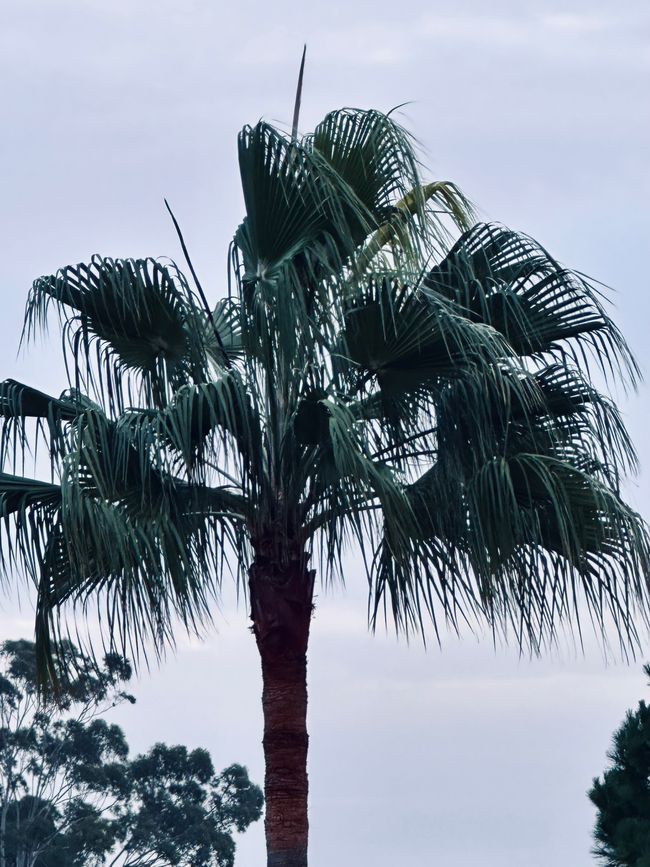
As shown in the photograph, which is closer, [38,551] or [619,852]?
[38,551]

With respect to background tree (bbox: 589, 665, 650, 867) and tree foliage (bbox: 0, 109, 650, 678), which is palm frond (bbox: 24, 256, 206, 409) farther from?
background tree (bbox: 589, 665, 650, 867)

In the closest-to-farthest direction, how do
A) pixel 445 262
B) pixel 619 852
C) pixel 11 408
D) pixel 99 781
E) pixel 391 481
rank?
1. pixel 391 481
2. pixel 11 408
3. pixel 445 262
4. pixel 619 852
5. pixel 99 781

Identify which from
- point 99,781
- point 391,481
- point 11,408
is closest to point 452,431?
point 391,481

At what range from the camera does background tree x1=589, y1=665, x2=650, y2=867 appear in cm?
1170

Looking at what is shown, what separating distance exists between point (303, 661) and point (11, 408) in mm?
2314

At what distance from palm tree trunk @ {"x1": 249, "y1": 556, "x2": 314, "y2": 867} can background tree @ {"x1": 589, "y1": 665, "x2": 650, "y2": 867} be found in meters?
4.58

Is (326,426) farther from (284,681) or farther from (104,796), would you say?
(104,796)

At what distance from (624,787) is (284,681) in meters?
4.89

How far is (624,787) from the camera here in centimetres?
1174

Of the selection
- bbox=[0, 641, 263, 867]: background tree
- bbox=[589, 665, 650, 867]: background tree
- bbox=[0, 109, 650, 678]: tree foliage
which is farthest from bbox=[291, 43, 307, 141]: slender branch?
bbox=[0, 641, 263, 867]: background tree

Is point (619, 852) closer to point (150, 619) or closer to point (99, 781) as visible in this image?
point (150, 619)

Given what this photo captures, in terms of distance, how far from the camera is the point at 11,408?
26.4 ft

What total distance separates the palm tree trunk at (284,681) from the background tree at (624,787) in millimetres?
4581

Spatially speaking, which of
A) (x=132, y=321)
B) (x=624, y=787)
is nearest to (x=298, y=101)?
(x=132, y=321)
